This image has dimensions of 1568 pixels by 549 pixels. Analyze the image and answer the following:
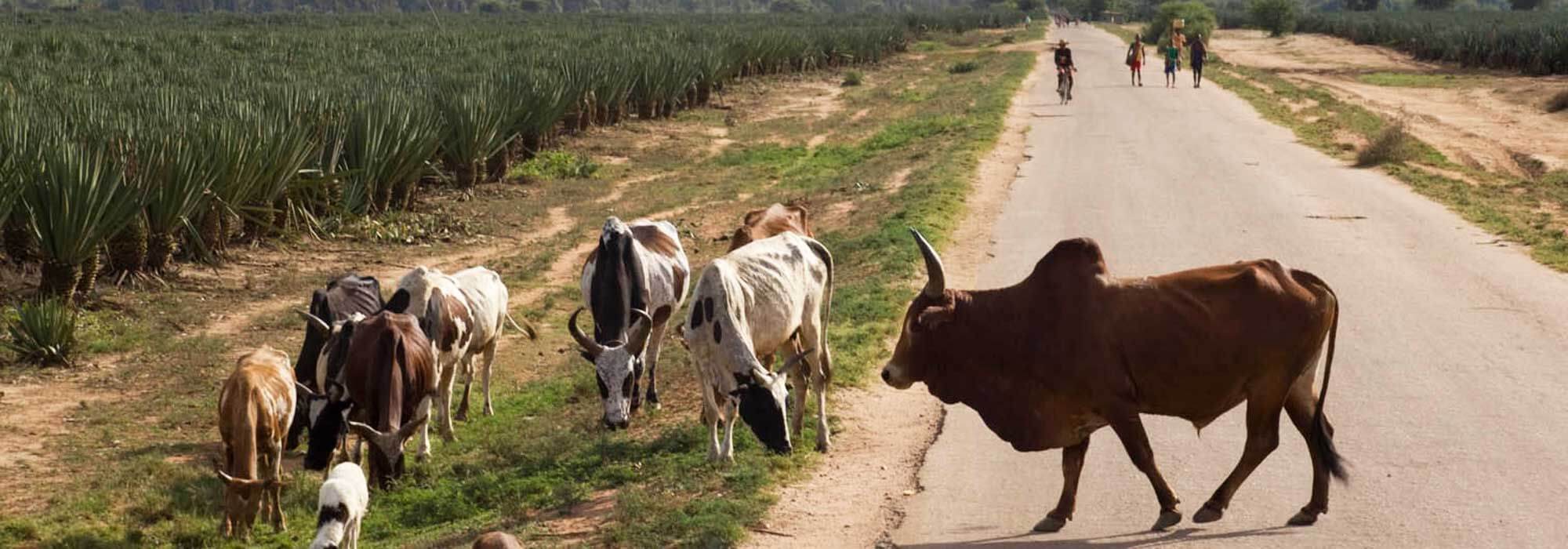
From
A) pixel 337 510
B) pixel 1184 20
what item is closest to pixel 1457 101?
pixel 337 510

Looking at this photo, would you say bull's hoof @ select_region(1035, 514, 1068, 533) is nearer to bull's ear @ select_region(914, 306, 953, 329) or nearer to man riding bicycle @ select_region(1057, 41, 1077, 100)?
bull's ear @ select_region(914, 306, 953, 329)

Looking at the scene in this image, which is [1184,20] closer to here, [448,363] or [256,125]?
[256,125]

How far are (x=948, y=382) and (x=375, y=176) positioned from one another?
1392 cm

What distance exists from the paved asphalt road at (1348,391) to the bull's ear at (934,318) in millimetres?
1093

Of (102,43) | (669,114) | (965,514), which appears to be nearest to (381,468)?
(965,514)

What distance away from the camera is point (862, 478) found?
373 inches

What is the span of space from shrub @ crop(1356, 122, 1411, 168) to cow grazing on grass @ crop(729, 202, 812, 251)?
14.4 metres

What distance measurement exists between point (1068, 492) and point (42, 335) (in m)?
9.59

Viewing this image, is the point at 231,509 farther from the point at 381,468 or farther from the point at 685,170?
the point at 685,170

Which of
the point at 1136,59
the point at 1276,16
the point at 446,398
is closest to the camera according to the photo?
the point at 446,398

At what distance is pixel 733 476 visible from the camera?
362 inches

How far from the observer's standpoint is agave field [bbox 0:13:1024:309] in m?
15.5

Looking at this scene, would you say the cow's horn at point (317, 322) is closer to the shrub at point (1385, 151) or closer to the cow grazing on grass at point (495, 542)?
the cow grazing on grass at point (495, 542)

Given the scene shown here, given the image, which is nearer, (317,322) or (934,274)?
(934,274)
